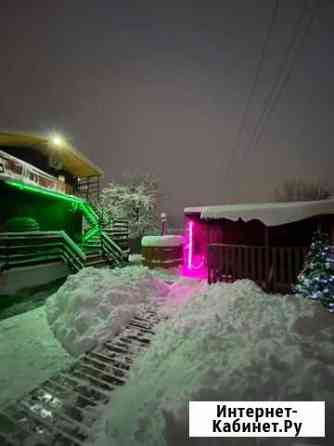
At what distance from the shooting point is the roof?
11.8 m

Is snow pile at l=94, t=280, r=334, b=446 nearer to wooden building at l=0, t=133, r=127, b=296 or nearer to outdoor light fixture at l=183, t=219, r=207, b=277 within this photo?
outdoor light fixture at l=183, t=219, r=207, b=277

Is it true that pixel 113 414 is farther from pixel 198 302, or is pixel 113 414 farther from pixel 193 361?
pixel 198 302

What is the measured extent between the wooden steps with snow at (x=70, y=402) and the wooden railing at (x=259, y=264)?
12.5 ft

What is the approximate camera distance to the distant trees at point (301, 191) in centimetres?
3974

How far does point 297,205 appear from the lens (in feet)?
19.5

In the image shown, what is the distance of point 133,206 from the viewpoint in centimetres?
2722

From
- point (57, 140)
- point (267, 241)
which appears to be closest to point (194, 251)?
point (267, 241)

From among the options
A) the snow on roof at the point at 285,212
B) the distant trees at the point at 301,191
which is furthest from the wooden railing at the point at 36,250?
the distant trees at the point at 301,191

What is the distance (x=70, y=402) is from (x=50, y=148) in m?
13.9

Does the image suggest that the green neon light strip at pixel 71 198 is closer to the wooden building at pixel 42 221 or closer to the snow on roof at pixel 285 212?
the wooden building at pixel 42 221

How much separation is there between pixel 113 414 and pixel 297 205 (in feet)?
19.6

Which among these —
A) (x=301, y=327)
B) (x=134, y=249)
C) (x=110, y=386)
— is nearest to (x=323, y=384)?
(x=301, y=327)

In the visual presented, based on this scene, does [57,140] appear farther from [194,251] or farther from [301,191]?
[301,191]

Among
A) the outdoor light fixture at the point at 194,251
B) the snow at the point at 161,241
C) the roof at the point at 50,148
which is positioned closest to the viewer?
the outdoor light fixture at the point at 194,251
